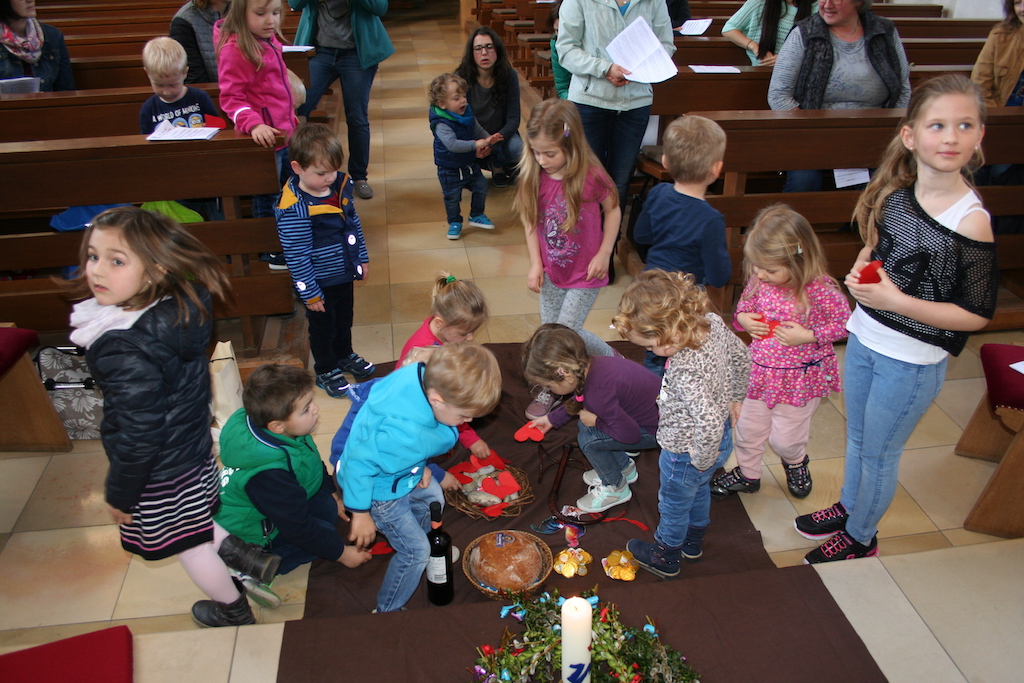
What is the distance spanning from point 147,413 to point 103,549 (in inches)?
42.1

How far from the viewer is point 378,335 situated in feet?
12.8

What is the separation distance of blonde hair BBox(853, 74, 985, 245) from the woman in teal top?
2.37 meters

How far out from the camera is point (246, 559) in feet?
7.48

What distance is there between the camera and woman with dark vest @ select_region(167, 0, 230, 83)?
4.01m

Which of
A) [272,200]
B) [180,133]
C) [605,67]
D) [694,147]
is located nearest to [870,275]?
[694,147]

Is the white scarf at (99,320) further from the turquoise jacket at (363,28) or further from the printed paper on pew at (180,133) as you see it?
the turquoise jacket at (363,28)

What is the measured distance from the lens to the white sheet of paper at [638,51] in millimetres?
3543

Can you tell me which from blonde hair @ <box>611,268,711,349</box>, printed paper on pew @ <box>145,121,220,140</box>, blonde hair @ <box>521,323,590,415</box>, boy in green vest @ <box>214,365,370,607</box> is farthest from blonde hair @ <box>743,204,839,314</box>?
printed paper on pew @ <box>145,121,220,140</box>

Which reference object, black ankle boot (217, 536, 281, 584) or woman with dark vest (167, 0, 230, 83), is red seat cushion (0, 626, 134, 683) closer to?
black ankle boot (217, 536, 281, 584)

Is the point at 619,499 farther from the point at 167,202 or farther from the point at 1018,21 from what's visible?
the point at 1018,21

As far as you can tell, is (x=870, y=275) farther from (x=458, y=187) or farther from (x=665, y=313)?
(x=458, y=187)

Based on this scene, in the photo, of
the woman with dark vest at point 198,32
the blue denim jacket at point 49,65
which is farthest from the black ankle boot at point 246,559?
the blue denim jacket at point 49,65

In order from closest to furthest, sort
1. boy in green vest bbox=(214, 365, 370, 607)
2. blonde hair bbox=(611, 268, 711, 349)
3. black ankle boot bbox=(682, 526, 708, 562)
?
blonde hair bbox=(611, 268, 711, 349) < boy in green vest bbox=(214, 365, 370, 607) < black ankle boot bbox=(682, 526, 708, 562)

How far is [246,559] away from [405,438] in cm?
72
